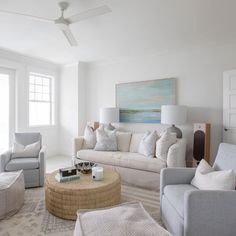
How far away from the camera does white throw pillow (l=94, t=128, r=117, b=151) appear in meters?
4.05

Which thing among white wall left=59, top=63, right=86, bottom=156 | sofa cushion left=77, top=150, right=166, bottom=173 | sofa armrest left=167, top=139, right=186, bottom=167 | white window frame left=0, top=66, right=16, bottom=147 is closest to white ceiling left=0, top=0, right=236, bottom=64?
white window frame left=0, top=66, right=16, bottom=147

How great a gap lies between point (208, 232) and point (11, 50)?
4.85 meters

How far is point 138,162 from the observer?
3.39 meters

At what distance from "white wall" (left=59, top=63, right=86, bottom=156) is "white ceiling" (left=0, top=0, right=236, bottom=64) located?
0.86 m

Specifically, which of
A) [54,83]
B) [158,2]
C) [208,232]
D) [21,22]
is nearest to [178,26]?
[158,2]

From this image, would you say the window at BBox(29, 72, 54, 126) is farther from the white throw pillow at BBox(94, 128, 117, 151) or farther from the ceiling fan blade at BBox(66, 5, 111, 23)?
the ceiling fan blade at BBox(66, 5, 111, 23)

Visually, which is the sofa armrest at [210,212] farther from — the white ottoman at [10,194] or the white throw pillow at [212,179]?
the white ottoman at [10,194]

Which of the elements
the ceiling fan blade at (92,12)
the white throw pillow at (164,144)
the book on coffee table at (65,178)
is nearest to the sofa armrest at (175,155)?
the white throw pillow at (164,144)

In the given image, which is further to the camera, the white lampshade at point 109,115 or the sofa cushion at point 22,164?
the white lampshade at point 109,115

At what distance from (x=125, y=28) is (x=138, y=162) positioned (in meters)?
2.22

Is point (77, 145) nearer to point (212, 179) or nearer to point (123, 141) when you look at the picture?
point (123, 141)

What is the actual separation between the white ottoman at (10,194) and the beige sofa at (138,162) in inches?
59.8

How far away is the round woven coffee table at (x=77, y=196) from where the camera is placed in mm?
2238

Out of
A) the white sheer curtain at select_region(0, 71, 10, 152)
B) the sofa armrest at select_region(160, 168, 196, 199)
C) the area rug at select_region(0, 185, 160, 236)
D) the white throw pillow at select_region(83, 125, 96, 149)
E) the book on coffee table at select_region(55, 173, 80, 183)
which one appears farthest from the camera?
the white sheer curtain at select_region(0, 71, 10, 152)
